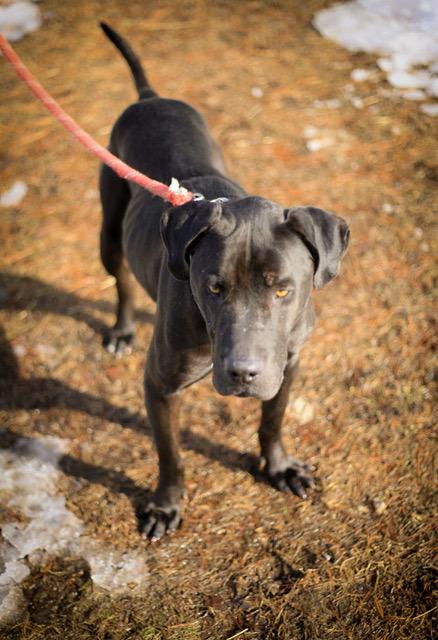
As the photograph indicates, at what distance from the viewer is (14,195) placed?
20.3 ft

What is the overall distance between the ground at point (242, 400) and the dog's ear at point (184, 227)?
169 centimetres

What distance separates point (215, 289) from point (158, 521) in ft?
5.50

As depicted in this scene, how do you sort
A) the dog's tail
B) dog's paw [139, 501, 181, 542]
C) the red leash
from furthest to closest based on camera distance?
the dog's tail → dog's paw [139, 501, 181, 542] → the red leash

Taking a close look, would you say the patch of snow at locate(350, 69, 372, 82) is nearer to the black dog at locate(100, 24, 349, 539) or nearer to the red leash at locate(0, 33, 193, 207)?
the black dog at locate(100, 24, 349, 539)

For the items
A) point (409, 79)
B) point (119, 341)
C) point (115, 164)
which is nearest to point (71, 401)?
point (119, 341)

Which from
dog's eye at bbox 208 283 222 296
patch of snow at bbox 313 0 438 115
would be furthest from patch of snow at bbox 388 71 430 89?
dog's eye at bbox 208 283 222 296

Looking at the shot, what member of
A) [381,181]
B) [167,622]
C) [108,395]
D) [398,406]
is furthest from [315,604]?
[381,181]

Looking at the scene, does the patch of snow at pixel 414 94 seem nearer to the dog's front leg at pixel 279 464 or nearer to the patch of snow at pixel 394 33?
the patch of snow at pixel 394 33

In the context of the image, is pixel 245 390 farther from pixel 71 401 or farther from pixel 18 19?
pixel 18 19

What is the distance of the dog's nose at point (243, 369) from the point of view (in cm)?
271

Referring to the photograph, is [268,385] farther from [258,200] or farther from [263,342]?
[258,200]

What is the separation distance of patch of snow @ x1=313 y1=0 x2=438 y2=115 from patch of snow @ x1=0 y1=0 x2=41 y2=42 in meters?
3.66

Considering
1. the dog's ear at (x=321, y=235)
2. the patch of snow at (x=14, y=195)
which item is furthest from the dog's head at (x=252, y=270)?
the patch of snow at (x=14, y=195)

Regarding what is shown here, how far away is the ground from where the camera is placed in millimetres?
3408
